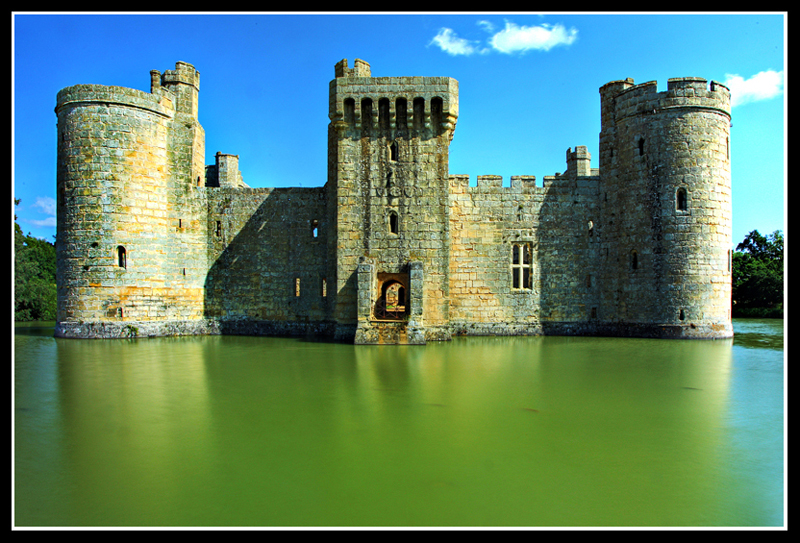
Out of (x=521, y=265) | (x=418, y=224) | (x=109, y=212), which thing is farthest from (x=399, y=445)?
(x=109, y=212)

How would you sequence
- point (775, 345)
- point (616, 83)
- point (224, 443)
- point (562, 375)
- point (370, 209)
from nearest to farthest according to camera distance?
point (224, 443)
point (562, 375)
point (775, 345)
point (370, 209)
point (616, 83)

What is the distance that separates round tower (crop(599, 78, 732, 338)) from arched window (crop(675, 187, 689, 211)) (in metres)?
0.03

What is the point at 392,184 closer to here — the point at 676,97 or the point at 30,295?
the point at 676,97

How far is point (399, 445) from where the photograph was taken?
667cm

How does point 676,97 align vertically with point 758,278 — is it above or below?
above

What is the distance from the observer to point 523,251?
2133 centimetres

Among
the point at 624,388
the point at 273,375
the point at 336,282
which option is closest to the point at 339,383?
the point at 273,375

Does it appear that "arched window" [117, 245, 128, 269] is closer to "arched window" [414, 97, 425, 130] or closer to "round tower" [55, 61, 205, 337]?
"round tower" [55, 61, 205, 337]

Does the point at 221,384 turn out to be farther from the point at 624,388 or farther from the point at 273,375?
the point at 624,388

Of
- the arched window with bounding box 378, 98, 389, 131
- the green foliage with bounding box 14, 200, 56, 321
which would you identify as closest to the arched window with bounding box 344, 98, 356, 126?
the arched window with bounding box 378, 98, 389, 131

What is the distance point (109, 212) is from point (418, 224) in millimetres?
10664

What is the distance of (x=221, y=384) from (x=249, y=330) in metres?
11.3

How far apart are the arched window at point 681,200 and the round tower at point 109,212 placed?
18339mm

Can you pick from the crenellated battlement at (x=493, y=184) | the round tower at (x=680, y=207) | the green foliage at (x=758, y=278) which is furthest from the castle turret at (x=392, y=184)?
the green foliage at (x=758, y=278)
